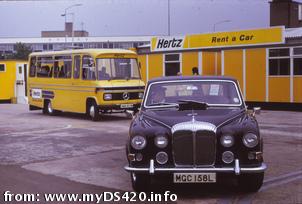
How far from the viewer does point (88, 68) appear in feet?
66.4

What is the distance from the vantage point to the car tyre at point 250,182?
750 cm

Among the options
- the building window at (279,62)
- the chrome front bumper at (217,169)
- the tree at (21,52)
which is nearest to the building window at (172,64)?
the building window at (279,62)

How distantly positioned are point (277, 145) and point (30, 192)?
Result: 6.84 metres

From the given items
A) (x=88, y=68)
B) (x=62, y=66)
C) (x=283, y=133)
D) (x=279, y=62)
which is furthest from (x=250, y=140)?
(x=279, y=62)

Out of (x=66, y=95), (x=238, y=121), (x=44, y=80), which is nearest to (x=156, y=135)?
(x=238, y=121)

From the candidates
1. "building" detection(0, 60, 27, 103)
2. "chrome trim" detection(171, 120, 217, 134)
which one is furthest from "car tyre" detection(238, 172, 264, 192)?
"building" detection(0, 60, 27, 103)

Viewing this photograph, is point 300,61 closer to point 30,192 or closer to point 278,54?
point 278,54

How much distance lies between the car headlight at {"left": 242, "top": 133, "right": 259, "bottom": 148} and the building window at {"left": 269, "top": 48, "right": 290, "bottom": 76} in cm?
1749

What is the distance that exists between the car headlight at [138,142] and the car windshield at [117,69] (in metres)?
12.5

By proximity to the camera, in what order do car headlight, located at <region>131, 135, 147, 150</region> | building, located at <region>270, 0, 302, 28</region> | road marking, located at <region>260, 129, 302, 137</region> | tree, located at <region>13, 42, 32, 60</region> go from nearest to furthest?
car headlight, located at <region>131, 135, 147, 150</region> → road marking, located at <region>260, 129, 302, 137</region> → building, located at <region>270, 0, 302, 28</region> → tree, located at <region>13, 42, 32, 60</region>

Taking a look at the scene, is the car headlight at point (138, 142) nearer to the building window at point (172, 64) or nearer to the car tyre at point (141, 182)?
the car tyre at point (141, 182)

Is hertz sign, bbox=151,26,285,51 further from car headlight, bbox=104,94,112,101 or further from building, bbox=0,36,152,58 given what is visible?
building, bbox=0,36,152,58

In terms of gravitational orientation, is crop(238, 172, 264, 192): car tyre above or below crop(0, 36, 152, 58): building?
below

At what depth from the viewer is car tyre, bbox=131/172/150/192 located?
7512 millimetres
